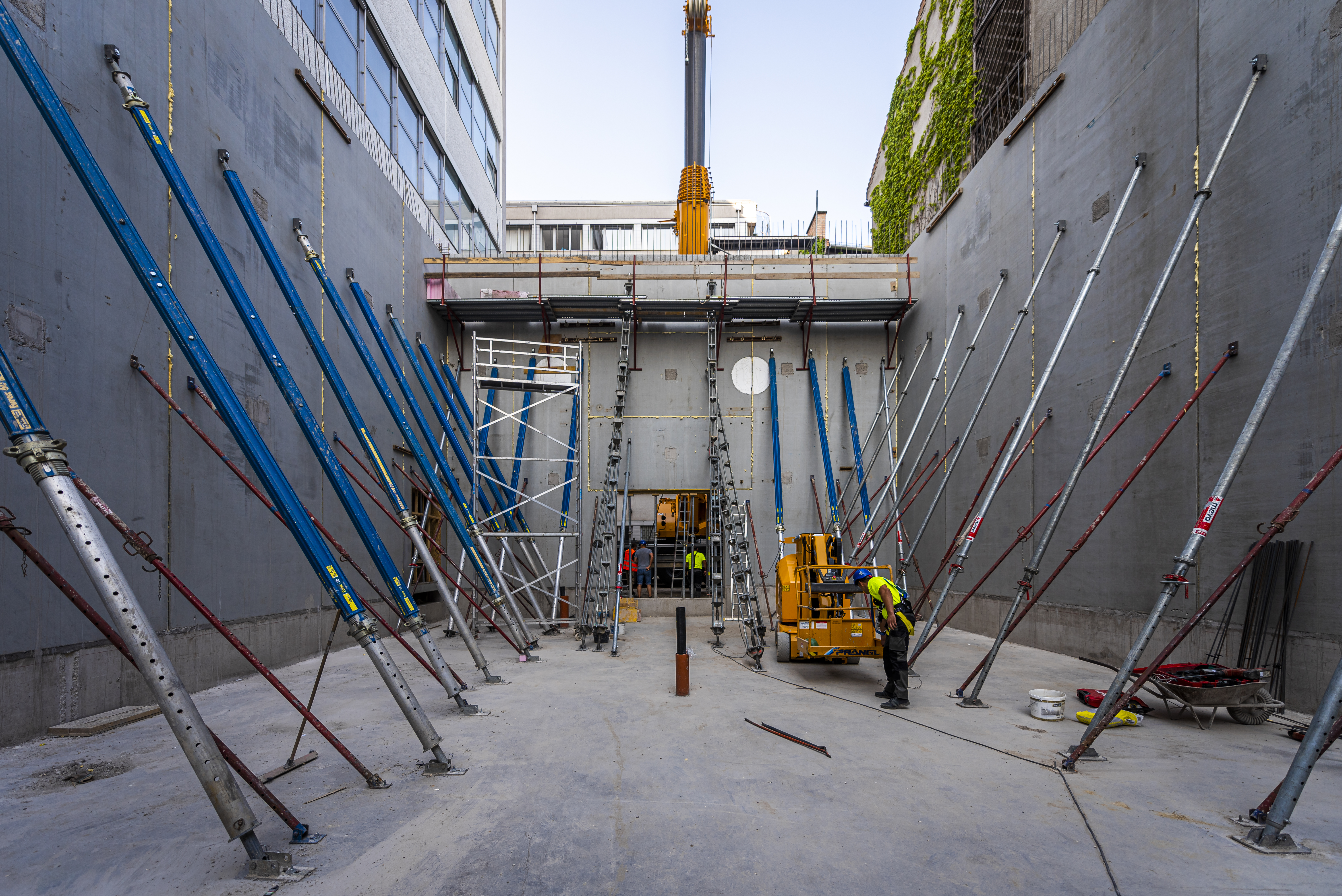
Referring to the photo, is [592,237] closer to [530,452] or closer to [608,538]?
[530,452]

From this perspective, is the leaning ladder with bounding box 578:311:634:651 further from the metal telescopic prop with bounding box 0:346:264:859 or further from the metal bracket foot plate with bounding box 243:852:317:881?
the metal telescopic prop with bounding box 0:346:264:859

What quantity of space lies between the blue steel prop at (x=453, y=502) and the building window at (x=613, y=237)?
32102 mm

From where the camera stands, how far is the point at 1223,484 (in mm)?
5289

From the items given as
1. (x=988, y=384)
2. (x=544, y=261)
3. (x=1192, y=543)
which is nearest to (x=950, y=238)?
(x=988, y=384)

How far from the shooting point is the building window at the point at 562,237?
43750 mm

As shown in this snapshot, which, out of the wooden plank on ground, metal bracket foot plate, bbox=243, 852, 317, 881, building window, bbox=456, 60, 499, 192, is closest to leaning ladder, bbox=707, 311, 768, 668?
metal bracket foot plate, bbox=243, 852, 317, 881

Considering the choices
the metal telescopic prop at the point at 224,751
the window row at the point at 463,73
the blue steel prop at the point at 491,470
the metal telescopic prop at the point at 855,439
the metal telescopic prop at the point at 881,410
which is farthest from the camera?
the window row at the point at 463,73

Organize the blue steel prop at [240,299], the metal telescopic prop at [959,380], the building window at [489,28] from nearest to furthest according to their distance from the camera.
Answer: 1. the blue steel prop at [240,299]
2. the metal telescopic prop at [959,380]
3. the building window at [489,28]

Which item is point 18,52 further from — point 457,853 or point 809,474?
point 809,474

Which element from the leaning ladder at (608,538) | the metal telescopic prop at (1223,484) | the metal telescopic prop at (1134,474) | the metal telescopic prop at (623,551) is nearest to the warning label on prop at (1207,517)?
the metal telescopic prop at (1223,484)

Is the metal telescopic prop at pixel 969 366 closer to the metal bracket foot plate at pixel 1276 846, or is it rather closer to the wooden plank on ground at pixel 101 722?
the metal bracket foot plate at pixel 1276 846

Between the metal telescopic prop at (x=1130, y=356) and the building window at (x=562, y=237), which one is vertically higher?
the building window at (x=562, y=237)

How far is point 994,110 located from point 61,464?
14478mm

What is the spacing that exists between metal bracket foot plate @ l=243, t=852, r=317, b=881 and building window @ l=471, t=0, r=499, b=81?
2209 cm
